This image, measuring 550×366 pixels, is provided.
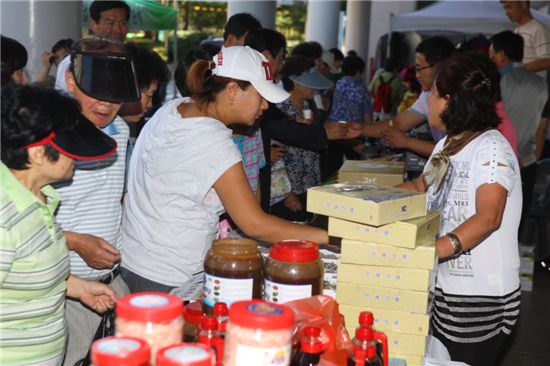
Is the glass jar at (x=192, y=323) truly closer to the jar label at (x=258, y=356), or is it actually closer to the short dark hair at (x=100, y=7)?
the jar label at (x=258, y=356)

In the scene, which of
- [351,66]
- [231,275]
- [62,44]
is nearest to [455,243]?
[231,275]

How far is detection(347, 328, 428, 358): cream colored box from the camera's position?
2.18m

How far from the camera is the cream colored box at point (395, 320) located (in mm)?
2170

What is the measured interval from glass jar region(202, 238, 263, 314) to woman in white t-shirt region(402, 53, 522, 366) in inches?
32.4

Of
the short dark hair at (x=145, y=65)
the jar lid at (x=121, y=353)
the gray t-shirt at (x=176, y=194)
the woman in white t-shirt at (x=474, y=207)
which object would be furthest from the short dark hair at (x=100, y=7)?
the jar lid at (x=121, y=353)

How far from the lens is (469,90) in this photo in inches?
104

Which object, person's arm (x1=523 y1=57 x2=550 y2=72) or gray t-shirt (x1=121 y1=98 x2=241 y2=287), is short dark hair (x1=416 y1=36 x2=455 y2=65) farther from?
gray t-shirt (x1=121 y1=98 x2=241 y2=287)

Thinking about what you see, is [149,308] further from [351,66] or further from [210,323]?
[351,66]

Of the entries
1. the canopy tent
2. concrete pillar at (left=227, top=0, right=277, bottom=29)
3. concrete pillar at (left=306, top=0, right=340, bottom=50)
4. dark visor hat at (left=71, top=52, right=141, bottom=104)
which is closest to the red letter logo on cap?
dark visor hat at (left=71, top=52, right=141, bottom=104)


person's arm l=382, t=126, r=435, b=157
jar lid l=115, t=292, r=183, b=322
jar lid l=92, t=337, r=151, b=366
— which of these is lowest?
person's arm l=382, t=126, r=435, b=157

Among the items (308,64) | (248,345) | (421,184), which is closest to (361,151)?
(308,64)

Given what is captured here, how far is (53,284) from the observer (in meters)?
2.04

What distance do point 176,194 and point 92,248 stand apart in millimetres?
356

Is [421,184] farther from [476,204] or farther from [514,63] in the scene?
[514,63]
